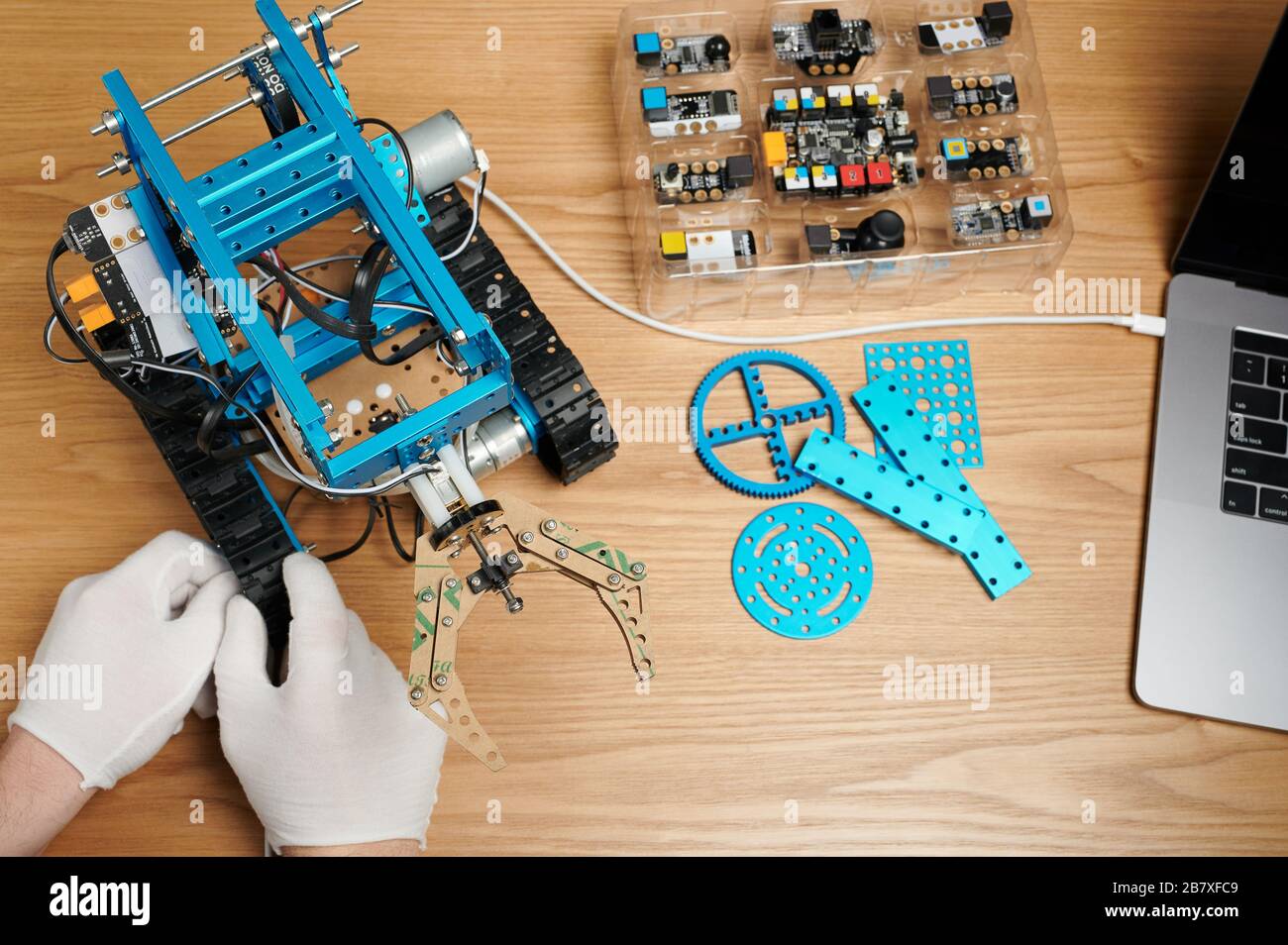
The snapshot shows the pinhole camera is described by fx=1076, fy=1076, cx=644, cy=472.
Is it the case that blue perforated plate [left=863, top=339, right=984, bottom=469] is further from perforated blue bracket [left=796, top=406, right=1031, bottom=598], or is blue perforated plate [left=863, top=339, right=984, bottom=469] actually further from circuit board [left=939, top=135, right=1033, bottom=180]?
circuit board [left=939, top=135, right=1033, bottom=180]

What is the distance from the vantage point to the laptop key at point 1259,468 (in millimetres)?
1351

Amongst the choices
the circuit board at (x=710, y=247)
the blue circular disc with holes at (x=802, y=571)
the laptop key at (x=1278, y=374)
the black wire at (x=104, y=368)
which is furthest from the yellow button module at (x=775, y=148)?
the black wire at (x=104, y=368)

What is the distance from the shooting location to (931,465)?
53.6 inches

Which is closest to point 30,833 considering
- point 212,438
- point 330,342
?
point 212,438

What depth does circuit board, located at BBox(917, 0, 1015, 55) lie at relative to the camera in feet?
4.88

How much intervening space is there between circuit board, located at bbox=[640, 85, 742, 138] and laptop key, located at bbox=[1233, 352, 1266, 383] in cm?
73

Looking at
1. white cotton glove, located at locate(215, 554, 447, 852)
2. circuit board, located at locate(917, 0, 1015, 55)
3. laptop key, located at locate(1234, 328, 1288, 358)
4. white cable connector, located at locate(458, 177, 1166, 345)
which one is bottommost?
white cotton glove, located at locate(215, 554, 447, 852)

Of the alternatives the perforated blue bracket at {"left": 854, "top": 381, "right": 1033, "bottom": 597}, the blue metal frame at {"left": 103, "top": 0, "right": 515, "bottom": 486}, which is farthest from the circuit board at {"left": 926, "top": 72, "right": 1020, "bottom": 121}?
the blue metal frame at {"left": 103, "top": 0, "right": 515, "bottom": 486}

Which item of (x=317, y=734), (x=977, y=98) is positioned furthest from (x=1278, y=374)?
(x=317, y=734)

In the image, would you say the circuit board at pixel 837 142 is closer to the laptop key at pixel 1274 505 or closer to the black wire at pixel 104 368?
the laptop key at pixel 1274 505

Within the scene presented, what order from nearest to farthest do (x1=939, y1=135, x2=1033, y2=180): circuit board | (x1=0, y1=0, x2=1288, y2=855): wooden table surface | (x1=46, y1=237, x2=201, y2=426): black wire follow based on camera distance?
(x1=46, y1=237, x2=201, y2=426): black wire < (x1=0, y1=0, x2=1288, y2=855): wooden table surface < (x1=939, y1=135, x2=1033, y2=180): circuit board

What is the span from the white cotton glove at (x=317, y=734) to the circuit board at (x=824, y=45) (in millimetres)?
933

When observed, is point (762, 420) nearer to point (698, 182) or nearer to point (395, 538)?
point (698, 182)

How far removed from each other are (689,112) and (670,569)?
2.04ft
